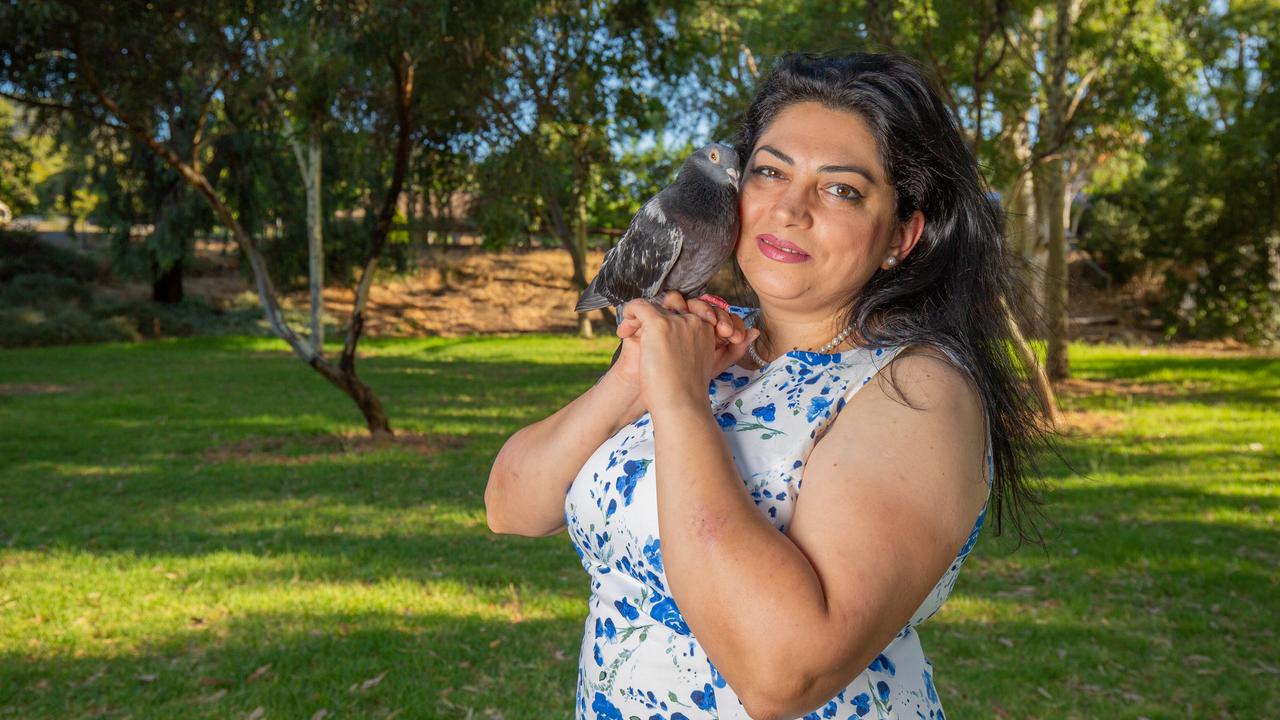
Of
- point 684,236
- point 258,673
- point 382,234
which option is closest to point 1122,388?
point 382,234

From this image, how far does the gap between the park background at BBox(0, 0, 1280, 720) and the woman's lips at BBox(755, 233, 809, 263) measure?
55 cm

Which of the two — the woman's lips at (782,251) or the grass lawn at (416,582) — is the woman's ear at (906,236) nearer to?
the woman's lips at (782,251)

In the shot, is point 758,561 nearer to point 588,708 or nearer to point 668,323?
point 668,323

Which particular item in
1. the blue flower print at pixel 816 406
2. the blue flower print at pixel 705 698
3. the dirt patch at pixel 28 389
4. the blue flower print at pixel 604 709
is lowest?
the dirt patch at pixel 28 389

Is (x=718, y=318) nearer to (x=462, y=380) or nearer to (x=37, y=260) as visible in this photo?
(x=462, y=380)

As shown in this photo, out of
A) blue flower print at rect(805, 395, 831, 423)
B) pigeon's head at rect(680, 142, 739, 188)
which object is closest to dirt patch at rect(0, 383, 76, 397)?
pigeon's head at rect(680, 142, 739, 188)

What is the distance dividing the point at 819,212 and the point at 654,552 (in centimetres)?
65

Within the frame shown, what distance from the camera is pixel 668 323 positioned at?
1579 mm

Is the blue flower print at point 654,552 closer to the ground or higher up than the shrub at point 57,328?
higher up

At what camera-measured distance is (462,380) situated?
1547 centimetres

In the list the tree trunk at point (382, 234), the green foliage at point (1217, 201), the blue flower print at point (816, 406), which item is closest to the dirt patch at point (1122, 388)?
the green foliage at point (1217, 201)

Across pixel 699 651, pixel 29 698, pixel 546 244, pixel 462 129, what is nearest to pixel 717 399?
pixel 699 651

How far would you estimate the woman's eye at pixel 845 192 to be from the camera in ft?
5.59

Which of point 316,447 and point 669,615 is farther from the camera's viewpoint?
point 316,447
